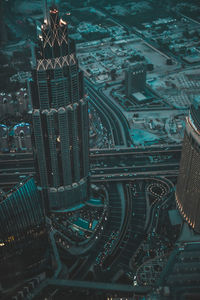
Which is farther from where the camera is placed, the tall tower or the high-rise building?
the high-rise building

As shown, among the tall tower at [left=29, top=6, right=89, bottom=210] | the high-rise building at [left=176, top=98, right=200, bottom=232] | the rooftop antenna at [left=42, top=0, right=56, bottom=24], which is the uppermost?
the rooftop antenna at [left=42, top=0, right=56, bottom=24]

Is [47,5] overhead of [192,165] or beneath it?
overhead

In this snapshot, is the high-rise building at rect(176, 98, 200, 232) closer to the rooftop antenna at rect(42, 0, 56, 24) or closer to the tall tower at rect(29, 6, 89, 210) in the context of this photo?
the tall tower at rect(29, 6, 89, 210)

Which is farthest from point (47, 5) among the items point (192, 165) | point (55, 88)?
point (192, 165)

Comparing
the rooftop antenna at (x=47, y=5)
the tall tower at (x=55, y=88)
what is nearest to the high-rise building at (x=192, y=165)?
the tall tower at (x=55, y=88)

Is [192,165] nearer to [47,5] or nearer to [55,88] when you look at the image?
[55,88]

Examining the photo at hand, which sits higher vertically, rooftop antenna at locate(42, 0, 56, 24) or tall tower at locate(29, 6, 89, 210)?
rooftop antenna at locate(42, 0, 56, 24)

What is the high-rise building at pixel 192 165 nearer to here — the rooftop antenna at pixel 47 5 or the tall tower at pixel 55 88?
the tall tower at pixel 55 88

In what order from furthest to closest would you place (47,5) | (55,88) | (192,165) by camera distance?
1. (192,165)
2. (55,88)
3. (47,5)

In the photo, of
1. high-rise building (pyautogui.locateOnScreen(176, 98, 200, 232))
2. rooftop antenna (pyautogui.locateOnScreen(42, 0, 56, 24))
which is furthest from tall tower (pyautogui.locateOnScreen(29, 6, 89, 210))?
high-rise building (pyautogui.locateOnScreen(176, 98, 200, 232))

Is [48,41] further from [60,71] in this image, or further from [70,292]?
[70,292]

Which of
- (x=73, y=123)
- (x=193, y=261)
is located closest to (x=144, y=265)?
(x=193, y=261)
